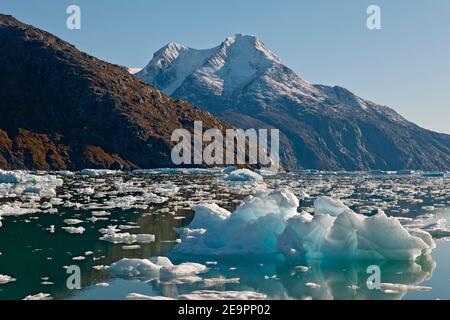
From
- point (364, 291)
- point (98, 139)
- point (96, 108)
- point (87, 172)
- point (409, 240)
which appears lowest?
point (364, 291)

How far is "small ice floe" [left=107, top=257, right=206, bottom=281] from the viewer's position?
21188 mm

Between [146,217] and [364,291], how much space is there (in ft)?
80.7

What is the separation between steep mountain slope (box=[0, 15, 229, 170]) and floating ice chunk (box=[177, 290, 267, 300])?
5794 inches

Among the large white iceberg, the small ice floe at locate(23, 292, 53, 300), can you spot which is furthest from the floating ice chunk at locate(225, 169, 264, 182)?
the small ice floe at locate(23, 292, 53, 300)

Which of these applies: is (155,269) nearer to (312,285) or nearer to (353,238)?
(312,285)

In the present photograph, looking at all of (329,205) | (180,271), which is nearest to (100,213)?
(329,205)

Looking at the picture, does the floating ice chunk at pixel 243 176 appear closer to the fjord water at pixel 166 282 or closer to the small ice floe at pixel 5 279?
the fjord water at pixel 166 282

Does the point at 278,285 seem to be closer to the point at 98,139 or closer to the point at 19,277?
the point at 19,277

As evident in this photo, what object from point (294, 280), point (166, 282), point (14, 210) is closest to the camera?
point (166, 282)

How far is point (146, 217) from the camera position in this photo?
1602 inches

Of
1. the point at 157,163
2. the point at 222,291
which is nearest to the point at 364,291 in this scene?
the point at 222,291

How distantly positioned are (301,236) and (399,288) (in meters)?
6.10

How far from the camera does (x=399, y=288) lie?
19484 millimetres
